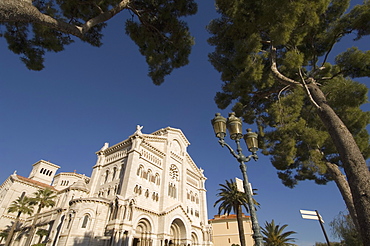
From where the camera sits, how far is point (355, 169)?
5738 mm

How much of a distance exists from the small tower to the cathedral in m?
9.67

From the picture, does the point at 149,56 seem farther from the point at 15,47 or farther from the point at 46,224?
the point at 46,224

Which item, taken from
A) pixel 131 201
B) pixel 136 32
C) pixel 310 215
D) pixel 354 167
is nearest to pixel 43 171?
pixel 131 201

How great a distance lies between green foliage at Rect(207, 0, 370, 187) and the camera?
8.39 meters

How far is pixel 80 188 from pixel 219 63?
21.7m

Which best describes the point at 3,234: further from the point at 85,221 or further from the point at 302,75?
the point at 302,75

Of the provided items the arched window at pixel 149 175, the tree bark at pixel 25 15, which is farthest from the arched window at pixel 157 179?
the tree bark at pixel 25 15

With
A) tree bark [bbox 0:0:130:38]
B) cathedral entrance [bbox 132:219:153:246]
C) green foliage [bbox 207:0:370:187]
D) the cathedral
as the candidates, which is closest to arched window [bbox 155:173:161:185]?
the cathedral

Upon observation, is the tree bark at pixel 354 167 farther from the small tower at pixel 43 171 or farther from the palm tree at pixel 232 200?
the small tower at pixel 43 171

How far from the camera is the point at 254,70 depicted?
32.2ft

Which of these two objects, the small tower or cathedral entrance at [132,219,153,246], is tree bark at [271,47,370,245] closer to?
cathedral entrance at [132,219,153,246]

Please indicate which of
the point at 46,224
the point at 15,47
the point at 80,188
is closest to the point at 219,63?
the point at 15,47

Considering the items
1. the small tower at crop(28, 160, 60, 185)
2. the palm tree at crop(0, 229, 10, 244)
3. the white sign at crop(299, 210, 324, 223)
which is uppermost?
the small tower at crop(28, 160, 60, 185)

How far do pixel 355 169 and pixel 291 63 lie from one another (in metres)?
4.72
